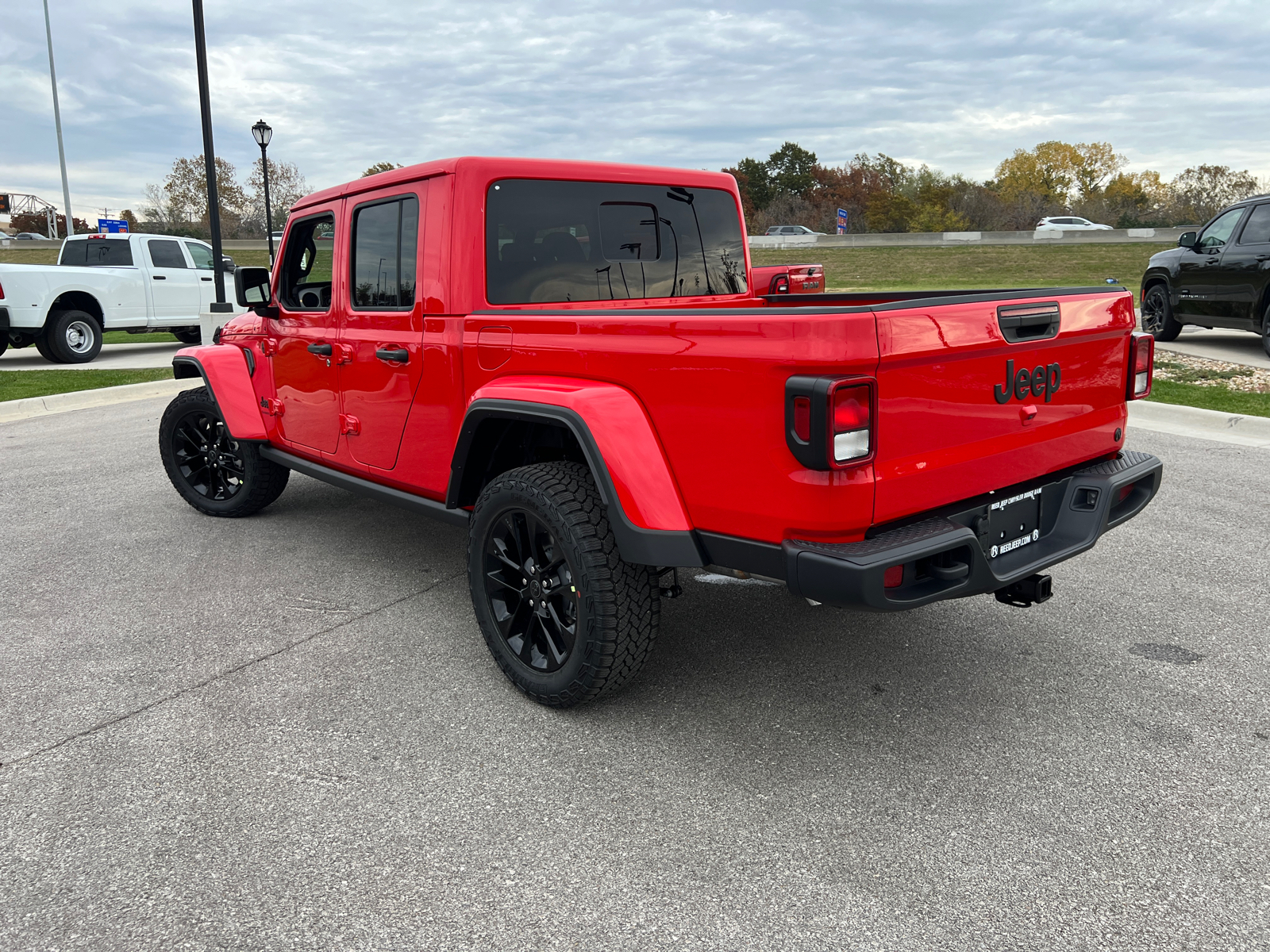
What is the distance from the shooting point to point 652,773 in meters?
2.86

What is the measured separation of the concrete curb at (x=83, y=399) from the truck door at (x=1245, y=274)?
1213 cm

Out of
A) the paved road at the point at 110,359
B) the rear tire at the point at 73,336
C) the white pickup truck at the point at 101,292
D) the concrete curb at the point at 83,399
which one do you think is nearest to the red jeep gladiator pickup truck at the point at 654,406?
the concrete curb at the point at 83,399

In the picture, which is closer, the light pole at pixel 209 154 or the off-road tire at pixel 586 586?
the off-road tire at pixel 586 586

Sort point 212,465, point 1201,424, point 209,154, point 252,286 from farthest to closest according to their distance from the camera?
point 209,154 < point 1201,424 < point 212,465 < point 252,286

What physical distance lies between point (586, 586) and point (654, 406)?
2.02 feet

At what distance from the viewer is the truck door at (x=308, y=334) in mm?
4496

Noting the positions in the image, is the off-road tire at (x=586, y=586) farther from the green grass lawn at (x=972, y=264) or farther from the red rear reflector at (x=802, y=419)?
the green grass lawn at (x=972, y=264)

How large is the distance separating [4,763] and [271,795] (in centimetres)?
96

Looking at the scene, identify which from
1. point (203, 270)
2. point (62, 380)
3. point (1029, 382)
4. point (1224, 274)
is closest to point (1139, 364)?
point (1029, 382)

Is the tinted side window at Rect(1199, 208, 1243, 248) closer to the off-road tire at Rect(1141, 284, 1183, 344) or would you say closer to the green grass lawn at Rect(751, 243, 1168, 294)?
the off-road tire at Rect(1141, 284, 1183, 344)

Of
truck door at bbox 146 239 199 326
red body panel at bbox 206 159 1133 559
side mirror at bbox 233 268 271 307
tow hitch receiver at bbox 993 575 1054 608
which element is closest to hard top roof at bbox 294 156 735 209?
red body panel at bbox 206 159 1133 559

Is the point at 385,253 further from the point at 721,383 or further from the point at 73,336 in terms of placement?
the point at 73,336

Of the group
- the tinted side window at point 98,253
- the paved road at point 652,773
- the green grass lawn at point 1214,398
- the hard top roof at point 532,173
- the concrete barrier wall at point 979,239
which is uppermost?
the concrete barrier wall at point 979,239

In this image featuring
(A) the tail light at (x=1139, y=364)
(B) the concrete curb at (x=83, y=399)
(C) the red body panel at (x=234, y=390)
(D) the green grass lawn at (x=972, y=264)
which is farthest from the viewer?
(D) the green grass lawn at (x=972, y=264)
